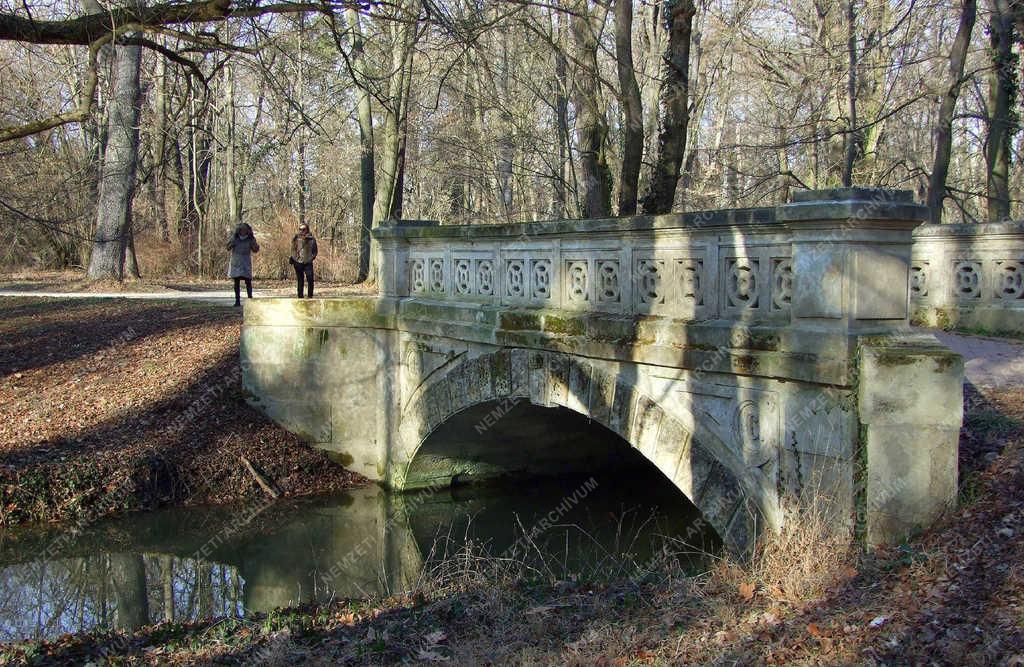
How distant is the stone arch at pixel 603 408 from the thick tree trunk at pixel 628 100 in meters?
3.37

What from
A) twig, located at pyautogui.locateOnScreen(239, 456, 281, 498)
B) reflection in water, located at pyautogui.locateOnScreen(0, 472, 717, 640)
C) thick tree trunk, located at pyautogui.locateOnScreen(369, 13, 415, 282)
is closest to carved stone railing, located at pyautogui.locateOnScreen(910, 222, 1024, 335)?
reflection in water, located at pyautogui.locateOnScreen(0, 472, 717, 640)

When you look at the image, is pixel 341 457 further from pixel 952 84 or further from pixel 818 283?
pixel 952 84

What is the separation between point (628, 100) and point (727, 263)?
6.07m

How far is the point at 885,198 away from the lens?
5.46m

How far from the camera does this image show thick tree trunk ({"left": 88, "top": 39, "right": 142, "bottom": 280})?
17281 mm

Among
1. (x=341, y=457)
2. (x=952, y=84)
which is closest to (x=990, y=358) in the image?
(x=952, y=84)

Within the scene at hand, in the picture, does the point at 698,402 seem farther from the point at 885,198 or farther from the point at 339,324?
the point at 339,324

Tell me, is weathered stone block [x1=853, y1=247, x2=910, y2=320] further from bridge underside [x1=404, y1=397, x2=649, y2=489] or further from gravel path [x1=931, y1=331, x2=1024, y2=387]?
bridge underside [x1=404, y1=397, x2=649, y2=489]

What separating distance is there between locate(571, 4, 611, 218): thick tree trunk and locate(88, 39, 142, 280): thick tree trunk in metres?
8.48

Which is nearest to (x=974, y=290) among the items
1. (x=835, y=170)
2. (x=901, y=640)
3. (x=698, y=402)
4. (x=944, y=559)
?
(x=698, y=402)

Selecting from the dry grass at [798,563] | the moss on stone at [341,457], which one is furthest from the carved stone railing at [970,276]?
the moss on stone at [341,457]

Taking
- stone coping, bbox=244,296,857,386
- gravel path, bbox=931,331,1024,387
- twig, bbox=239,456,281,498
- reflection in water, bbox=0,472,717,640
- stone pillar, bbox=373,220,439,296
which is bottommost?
reflection in water, bbox=0,472,717,640

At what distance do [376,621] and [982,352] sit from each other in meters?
6.24

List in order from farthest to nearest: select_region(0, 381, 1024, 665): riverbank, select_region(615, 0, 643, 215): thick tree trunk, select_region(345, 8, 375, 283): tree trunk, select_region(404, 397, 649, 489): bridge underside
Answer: select_region(345, 8, 375, 283): tree trunk → select_region(615, 0, 643, 215): thick tree trunk → select_region(404, 397, 649, 489): bridge underside → select_region(0, 381, 1024, 665): riverbank
